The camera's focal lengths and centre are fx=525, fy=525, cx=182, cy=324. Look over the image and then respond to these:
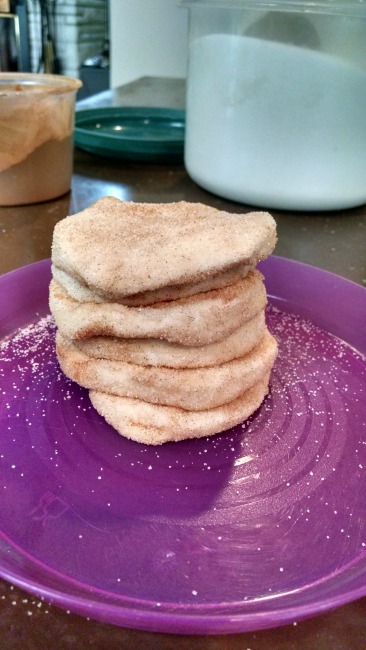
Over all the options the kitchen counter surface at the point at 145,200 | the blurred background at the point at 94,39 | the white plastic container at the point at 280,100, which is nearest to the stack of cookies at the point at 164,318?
the kitchen counter surface at the point at 145,200

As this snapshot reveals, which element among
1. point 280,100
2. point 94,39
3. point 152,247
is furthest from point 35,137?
point 94,39

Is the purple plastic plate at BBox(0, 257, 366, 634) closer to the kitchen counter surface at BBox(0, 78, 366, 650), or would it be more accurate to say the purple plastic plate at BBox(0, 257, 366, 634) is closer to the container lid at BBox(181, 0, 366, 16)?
the kitchen counter surface at BBox(0, 78, 366, 650)

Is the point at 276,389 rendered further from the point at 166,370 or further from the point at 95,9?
the point at 95,9

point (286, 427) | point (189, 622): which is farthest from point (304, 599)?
point (286, 427)

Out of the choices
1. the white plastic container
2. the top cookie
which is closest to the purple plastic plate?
the top cookie

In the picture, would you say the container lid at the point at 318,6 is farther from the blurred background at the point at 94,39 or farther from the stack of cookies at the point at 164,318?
the blurred background at the point at 94,39

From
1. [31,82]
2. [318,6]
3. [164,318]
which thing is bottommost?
[164,318]

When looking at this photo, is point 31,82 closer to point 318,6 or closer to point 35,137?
point 35,137
